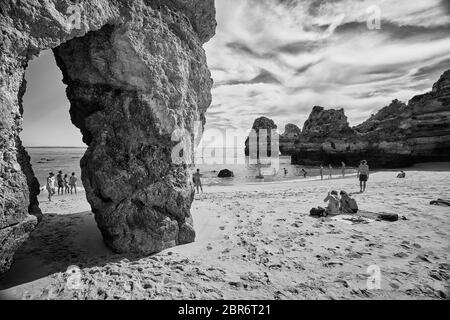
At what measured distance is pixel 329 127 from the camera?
5622cm

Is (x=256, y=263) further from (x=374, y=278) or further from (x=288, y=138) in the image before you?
(x=288, y=138)

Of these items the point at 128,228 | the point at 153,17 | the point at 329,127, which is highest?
the point at 329,127

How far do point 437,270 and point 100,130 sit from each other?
7860 millimetres

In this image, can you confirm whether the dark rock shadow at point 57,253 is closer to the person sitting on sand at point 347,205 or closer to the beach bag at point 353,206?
the person sitting on sand at point 347,205

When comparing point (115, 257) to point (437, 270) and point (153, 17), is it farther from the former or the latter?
point (437, 270)

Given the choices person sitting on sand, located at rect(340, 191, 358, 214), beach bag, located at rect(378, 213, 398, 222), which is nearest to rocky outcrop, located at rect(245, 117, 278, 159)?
person sitting on sand, located at rect(340, 191, 358, 214)

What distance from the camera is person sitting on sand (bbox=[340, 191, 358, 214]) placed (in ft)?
30.2

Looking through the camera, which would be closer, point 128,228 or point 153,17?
point 128,228

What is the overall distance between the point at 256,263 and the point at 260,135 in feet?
371

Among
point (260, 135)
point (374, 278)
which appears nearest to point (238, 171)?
point (374, 278)

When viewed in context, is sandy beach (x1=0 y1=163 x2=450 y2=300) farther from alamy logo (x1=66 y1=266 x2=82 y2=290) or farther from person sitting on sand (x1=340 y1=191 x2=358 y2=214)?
person sitting on sand (x1=340 y1=191 x2=358 y2=214)

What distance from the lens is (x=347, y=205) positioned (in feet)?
30.7
